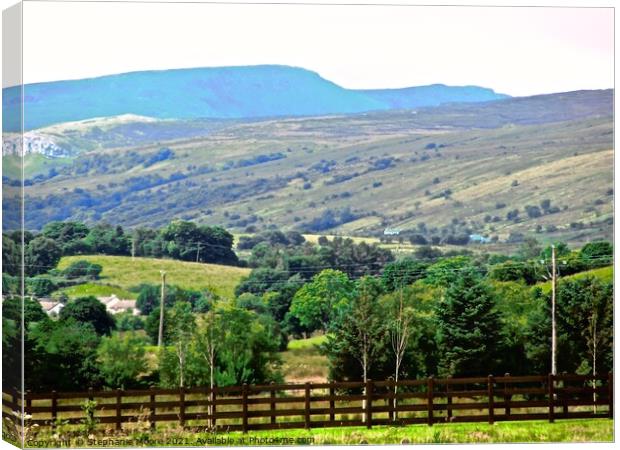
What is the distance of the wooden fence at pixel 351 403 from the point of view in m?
19.0

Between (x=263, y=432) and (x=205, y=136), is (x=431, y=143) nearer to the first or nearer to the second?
(x=205, y=136)

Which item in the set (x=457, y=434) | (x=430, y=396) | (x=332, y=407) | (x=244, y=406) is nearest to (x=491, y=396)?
(x=430, y=396)

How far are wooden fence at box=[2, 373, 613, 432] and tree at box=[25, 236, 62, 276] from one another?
69.6 inches

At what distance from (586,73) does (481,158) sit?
28.2m

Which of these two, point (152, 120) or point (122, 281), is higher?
point (152, 120)

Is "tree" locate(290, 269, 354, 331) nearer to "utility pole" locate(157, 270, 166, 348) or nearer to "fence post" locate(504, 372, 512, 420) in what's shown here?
"utility pole" locate(157, 270, 166, 348)

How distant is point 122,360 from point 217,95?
30.5 feet

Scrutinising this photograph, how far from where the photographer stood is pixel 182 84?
30.5m

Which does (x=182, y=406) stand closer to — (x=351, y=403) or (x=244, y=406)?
(x=244, y=406)

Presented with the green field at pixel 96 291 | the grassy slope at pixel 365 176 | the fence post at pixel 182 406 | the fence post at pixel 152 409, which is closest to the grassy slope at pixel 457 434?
the fence post at pixel 182 406

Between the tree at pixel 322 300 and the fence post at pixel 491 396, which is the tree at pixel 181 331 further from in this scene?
the fence post at pixel 491 396

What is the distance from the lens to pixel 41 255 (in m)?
20.2

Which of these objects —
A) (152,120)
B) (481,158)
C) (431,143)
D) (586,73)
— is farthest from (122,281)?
(431,143)

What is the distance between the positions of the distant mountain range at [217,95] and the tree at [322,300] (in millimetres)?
2991
